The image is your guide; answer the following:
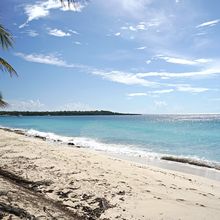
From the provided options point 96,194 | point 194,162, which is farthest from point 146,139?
point 96,194

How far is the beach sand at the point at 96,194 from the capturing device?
470 cm

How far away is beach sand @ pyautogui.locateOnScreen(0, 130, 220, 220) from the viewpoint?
4.70m

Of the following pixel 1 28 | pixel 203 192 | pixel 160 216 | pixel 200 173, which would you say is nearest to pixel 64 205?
pixel 160 216

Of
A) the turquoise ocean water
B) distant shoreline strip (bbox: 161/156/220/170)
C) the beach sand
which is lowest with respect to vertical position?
the turquoise ocean water

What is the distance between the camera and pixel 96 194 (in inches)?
226

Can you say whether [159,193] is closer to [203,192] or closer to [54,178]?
[203,192]

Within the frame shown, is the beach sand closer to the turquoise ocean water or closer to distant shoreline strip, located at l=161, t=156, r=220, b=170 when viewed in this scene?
distant shoreline strip, located at l=161, t=156, r=220, b=170

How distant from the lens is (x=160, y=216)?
4750 millimetres

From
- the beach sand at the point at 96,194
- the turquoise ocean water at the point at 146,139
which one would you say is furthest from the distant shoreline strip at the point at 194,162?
the beach sand at the point at 96,194

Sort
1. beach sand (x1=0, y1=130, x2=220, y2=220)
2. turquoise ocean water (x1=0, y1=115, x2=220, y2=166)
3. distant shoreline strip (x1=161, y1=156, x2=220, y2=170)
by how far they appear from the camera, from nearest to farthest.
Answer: beach sand (x1=0, y1=130, x2=220, y2=220) → distant shoreline strip (x1=161, y1=156, x2=220, y2=170) → turquoise ocean water (x1=0, y1=115, x2=220, y2=166)

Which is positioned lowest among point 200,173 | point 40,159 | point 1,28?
point 200,173

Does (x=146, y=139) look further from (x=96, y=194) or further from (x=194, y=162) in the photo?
(x=96, y=194)

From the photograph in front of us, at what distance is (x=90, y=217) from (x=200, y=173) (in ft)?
22.8

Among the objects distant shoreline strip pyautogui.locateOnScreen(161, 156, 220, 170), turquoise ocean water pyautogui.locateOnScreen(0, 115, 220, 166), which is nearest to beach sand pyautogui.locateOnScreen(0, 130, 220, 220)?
distant shoreline strip pyautogui.locateOnScreen(161, 156, 220, 170)
